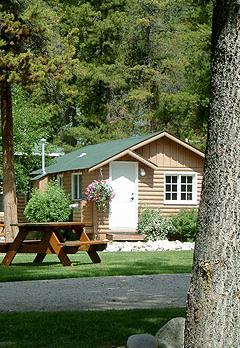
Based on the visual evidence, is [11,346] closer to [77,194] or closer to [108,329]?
[108,329]

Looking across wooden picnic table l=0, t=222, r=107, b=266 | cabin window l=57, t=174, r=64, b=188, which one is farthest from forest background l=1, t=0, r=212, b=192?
wooden picnic table l=0, t=222, r=107, b=266

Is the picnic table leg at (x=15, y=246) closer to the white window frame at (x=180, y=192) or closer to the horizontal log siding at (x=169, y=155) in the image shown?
the horizontal log siding at (x=169, y=155)

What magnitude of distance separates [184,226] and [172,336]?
2070cm

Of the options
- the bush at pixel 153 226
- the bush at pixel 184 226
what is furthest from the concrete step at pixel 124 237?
the bush at pixel 184 226

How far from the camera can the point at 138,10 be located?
40281mm

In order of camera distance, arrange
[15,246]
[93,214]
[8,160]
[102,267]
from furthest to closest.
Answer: [93,214] < [8,160] < [15,246] < [102,267]

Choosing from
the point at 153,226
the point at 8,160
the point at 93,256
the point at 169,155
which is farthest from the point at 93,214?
the point at 93,256

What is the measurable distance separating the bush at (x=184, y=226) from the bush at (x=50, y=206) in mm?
3851

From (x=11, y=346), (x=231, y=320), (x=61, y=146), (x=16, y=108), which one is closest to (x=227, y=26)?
(x=231, y=320)

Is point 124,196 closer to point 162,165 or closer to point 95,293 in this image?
point 162,165

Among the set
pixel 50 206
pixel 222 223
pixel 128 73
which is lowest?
pixel 50 206

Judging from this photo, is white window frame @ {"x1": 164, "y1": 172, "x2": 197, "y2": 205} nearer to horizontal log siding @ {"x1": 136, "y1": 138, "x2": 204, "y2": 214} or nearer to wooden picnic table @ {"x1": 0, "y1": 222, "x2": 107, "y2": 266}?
horizontal log siding @ {"x1": 136, "y1": 138, "x2": 204, "y2": 214}

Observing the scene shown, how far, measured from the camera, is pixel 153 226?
2703 centimetres

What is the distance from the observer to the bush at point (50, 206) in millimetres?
28469
